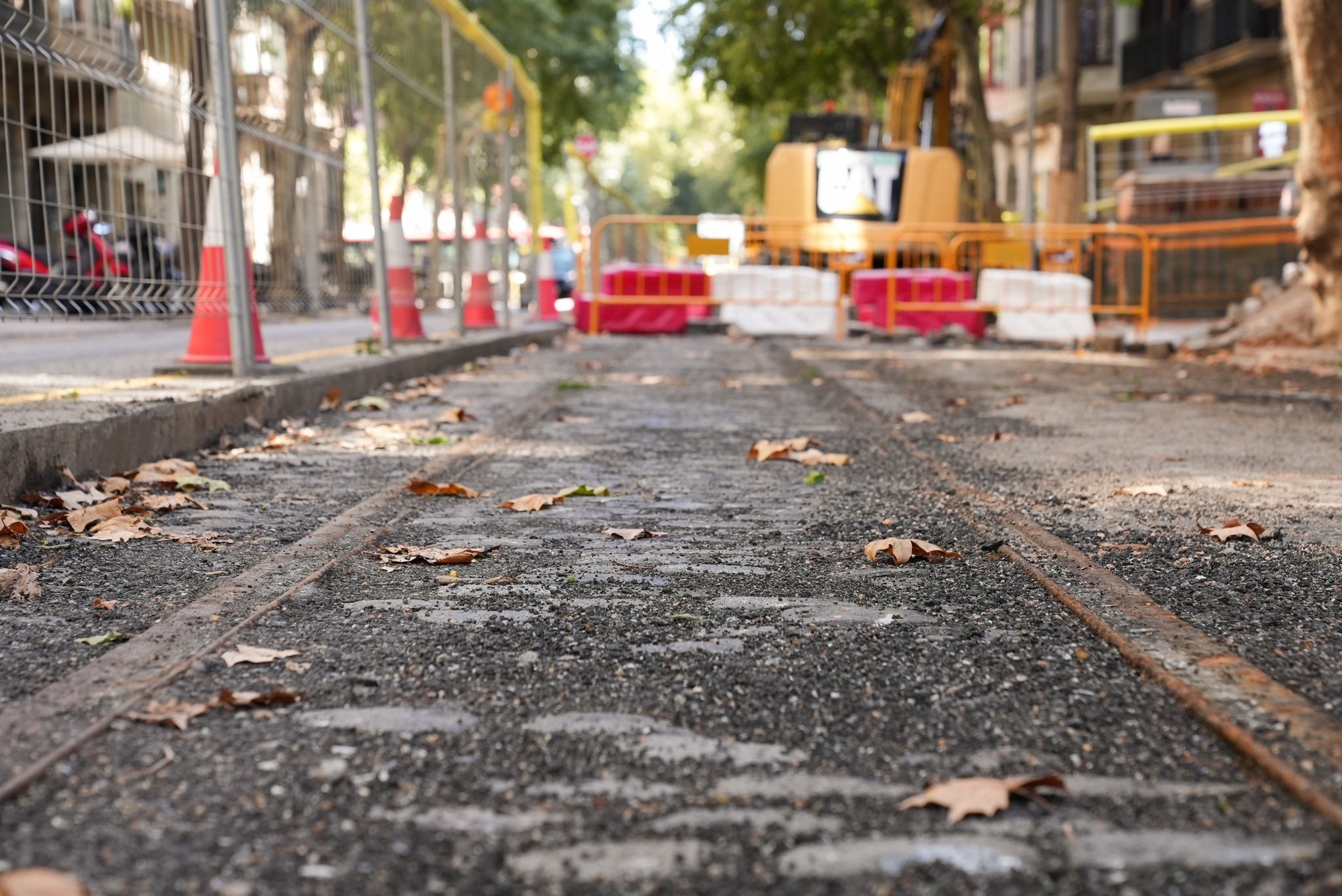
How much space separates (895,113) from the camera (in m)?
24.7

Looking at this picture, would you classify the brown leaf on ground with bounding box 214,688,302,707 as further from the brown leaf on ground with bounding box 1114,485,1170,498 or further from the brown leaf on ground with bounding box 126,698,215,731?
the brown leaf on ground with bounding box 1114,485,1170,498

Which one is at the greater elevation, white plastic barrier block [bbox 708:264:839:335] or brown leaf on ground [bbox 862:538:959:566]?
white plastic barrier block [bbox 708:264:839:335]

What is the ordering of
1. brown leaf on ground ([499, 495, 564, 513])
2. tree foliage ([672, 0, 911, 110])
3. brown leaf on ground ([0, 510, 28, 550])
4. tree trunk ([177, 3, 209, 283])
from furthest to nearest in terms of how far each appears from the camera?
tree foliage ([672, 0, 911, 110]) → tree trunk ([177, 3, 209, 283]) → brown leaf on ground ([499, 495, 564, 513]) → brown leaf on ground ([0, 510, 28, 550])

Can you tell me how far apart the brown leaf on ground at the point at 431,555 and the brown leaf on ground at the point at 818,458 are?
7.14ft

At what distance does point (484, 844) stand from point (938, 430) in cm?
543

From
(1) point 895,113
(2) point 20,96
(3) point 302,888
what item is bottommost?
(3) point 302,888

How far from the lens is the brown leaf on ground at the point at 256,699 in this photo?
2.56 metres

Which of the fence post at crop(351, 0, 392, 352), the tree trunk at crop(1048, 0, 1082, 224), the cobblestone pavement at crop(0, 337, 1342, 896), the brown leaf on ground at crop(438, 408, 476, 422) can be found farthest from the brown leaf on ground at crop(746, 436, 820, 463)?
the tree trunk at crop(1048, 0, 1082, 224)

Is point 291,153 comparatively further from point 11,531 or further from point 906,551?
point 906,551

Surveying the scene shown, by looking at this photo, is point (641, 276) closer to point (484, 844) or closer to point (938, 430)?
point (938, 430)

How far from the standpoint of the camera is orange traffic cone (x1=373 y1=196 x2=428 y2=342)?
35.0 feet

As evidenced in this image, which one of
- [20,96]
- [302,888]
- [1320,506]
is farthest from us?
[20,96]

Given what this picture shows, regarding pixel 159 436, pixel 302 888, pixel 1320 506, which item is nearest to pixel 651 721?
pixel 302 888

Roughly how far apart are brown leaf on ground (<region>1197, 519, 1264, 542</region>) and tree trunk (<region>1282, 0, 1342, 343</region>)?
860 centimetres
